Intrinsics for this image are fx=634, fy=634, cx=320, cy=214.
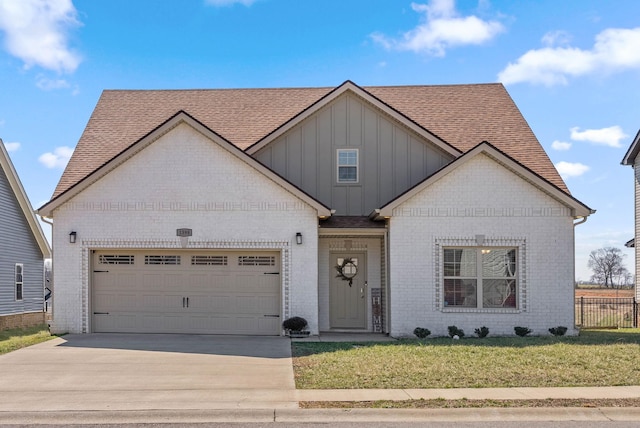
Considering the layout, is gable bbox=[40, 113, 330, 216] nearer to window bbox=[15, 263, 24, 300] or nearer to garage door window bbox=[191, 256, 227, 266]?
garage door window bbox=[191, 256, 227, 266]

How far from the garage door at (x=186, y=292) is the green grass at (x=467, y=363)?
2.46 metres

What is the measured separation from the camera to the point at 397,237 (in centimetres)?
1672

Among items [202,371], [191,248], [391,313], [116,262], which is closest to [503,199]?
[391,313]

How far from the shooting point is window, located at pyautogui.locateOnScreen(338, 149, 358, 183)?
1886 cm

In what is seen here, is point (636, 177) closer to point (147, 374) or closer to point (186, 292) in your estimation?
point (186, 292)

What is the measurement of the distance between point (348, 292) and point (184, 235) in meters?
4.93

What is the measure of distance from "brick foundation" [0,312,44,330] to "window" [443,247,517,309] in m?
17.0

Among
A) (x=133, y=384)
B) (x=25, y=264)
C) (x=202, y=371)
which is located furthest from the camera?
(x=25, y=264)

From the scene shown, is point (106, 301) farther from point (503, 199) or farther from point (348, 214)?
point (503, 199)

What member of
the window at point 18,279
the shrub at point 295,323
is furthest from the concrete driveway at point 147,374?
the window at point 18,279

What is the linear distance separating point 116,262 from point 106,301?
1.07m

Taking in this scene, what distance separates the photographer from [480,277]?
16766 mm

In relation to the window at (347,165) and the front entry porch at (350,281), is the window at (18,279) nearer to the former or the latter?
the front entry porch at (350,281)

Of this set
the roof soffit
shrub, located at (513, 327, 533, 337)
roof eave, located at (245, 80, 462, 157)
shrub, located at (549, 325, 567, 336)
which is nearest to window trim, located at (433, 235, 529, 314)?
shrub, located at (513, 327, 533, 337)
